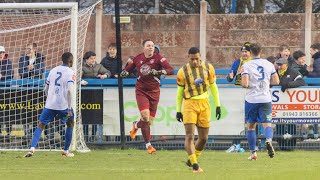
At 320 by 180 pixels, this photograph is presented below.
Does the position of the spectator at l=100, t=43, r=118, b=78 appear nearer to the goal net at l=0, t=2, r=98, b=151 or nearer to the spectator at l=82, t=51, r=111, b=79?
the spectator at l=82, t=51, r=111, b=79

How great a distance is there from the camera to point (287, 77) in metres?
23.0

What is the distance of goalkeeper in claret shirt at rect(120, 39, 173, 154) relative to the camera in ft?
71.1

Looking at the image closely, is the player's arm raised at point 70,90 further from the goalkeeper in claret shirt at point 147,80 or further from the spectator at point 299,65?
the spectator at point 299,65

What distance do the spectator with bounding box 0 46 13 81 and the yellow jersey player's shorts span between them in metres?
6.33

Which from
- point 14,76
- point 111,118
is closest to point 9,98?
point 14,76

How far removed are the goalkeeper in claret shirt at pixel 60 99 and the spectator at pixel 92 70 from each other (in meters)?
2.62

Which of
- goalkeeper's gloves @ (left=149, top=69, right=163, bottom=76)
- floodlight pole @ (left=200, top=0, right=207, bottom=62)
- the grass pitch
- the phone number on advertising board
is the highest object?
floodlight pole @ (left=200, top=0, right=207, bottom=62)

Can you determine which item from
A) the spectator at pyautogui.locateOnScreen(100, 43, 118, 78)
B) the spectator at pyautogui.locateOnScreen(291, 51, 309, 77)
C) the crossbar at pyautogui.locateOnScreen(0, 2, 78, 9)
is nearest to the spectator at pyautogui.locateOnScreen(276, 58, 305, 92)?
the spectator at pyautogui.locateOnScreen(291, 51, 309, 77)

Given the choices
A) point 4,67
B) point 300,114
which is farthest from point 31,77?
point 300,114

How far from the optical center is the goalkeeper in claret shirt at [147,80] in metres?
21.7

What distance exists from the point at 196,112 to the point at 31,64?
6.26 meters

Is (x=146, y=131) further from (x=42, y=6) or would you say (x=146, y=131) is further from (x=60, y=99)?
(x=42, y=6)

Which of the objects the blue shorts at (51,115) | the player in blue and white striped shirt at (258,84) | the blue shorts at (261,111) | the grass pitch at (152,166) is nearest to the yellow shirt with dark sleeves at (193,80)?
the grass pitch at (152,166)

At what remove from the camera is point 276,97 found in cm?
2319
